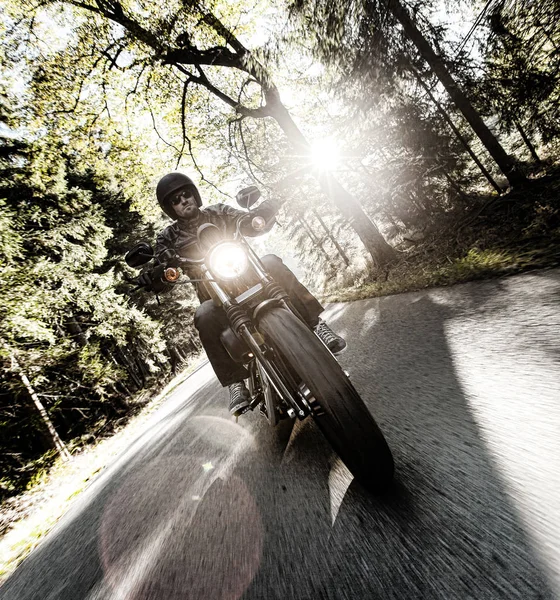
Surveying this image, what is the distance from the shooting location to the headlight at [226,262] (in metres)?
2.19

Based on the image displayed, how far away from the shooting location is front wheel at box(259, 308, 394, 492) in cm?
136

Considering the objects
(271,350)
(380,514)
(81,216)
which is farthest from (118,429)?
(380,514)

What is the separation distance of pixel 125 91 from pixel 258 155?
4.85 metres

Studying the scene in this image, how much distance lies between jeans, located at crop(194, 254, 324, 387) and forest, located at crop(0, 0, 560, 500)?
721mm

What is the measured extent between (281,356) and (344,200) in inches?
295

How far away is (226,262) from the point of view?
220 cm

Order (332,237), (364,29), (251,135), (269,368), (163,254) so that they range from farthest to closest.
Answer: (332,237)
(251,135)
(364,29)
(163,254)
(269,368)

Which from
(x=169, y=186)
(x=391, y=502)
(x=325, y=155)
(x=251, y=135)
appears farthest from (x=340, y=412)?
(x=251, y=135)

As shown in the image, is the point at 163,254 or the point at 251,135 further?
the point at 251,135

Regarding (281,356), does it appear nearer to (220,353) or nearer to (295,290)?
(295,290)

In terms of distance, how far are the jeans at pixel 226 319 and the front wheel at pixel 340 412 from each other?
951 millimetres

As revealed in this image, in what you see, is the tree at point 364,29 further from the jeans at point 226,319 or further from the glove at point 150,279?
the glove at point 150,279

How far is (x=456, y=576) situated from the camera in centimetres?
91

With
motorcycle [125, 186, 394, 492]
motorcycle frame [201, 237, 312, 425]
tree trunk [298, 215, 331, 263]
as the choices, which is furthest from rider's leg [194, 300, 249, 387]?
tree trunk [298, 215, 331, 263]
